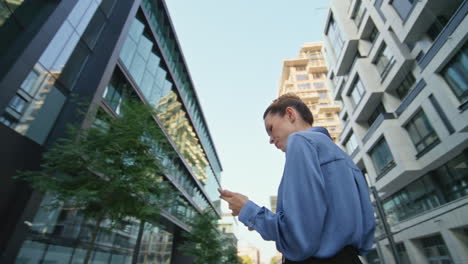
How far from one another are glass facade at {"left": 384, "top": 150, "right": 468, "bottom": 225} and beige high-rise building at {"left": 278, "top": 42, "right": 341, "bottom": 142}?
2918 centimetres

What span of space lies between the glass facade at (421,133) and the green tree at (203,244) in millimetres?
17455

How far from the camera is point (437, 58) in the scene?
38.2ft

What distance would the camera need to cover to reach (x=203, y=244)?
2036 centimetres

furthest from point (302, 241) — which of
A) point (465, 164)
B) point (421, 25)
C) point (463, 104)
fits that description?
point (421, 25)

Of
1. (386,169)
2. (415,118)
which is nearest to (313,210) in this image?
(415,118)

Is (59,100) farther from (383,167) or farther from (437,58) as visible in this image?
(383,167)

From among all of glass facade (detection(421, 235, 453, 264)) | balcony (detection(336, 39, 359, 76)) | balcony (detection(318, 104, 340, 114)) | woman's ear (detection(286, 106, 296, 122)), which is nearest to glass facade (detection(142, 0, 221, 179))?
balcony (detection(336, 39, 359, 76))

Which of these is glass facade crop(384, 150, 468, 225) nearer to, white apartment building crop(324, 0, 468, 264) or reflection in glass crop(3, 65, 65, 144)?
white apartment building crop(324, 0, 468, 264)

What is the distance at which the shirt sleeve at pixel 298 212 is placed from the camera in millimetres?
971

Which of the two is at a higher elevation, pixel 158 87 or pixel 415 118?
pixel 158 87

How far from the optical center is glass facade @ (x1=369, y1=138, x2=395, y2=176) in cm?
1544

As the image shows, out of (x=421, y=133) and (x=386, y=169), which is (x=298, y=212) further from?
(x=386, y=169)

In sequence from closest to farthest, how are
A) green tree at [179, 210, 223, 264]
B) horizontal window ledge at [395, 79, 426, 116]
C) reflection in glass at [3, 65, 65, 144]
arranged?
reflection in glass at [3, 65, 65, 144] → horizontal window ledge at [395, 79, 426, 116] → green tree at [179, 210, 223, 264]

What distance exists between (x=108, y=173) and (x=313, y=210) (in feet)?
24.5
